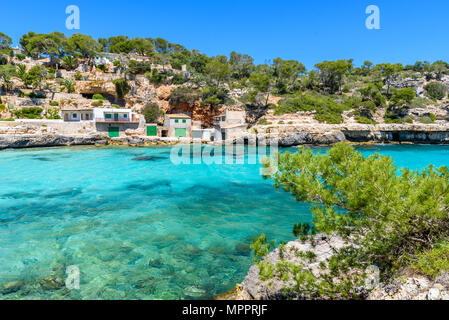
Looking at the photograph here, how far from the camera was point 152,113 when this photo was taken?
38469mm

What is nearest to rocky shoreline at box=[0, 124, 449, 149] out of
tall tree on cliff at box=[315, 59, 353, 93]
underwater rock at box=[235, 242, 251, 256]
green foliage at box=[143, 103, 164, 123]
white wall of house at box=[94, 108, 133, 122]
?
white wall of house at box=[94, 108, 133, 122]

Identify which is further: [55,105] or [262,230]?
[55,105]

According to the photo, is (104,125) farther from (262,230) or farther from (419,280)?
(419,280)

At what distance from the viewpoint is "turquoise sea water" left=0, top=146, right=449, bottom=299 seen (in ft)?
17.4

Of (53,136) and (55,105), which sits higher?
(55,105)

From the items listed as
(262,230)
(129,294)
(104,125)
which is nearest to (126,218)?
(129,294)

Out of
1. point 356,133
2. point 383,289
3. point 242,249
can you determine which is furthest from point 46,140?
point 356,133

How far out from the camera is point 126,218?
8891 mm

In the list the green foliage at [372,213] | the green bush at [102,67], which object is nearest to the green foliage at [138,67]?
the green bush at [102,67]

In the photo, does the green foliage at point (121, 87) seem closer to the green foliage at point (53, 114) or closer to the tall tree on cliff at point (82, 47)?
the green foliage at point (53, 114)

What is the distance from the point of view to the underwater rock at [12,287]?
4971 millimetres

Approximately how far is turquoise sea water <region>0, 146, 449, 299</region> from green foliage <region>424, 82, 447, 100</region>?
47826 mm

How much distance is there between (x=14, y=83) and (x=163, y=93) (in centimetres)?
2322

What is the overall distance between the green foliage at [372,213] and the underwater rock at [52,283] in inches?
183
